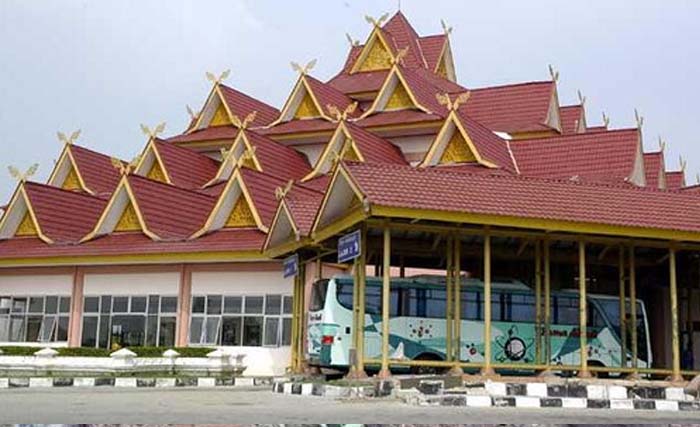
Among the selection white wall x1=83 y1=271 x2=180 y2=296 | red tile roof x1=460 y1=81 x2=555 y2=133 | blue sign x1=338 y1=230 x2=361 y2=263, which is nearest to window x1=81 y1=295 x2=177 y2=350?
white wall x1=83 y1=271 x2=180 y2=296

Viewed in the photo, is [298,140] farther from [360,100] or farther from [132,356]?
[132,356]

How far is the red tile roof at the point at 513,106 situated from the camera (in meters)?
29.0

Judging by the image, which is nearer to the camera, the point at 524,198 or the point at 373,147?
the point at 524,198

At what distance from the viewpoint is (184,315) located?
22.5 m

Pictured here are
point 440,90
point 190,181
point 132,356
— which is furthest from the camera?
point 440,90

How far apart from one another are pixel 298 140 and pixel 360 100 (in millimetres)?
3485

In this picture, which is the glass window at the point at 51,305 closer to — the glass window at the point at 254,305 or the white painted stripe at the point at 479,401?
the glass window at the point at 254,305

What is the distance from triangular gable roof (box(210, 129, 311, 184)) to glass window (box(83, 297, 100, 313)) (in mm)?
5110

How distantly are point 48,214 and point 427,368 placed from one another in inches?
556

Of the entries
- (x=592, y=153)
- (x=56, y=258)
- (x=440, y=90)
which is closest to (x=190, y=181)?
(x=56, y=258)

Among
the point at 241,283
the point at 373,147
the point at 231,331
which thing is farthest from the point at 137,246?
the point at 373,147

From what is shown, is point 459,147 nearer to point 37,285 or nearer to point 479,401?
point 37,285

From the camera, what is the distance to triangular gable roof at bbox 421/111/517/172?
23.6 m

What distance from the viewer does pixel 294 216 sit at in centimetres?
1709
